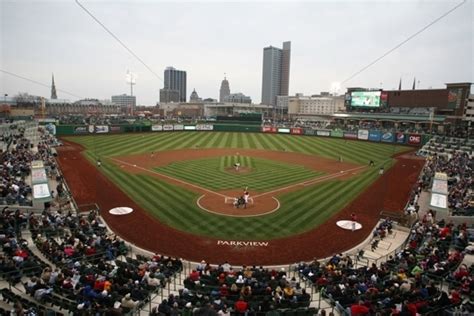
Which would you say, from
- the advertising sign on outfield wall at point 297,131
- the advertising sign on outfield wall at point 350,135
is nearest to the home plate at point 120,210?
the advertising sign on outfield wall at point 350,135

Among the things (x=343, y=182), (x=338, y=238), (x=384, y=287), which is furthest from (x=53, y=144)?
(x=384, y=287)

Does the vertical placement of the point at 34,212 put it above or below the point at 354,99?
below

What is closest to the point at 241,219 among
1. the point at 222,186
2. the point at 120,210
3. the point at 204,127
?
the point at 222,186

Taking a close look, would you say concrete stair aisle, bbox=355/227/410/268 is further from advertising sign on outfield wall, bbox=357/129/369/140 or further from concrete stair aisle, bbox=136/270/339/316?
advertising sign on outfield wall, bbox=357/129/369/140

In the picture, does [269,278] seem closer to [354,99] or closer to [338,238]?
[338,238]

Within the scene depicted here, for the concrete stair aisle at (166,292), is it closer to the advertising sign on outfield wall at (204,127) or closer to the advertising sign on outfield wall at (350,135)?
the advertising sign on outfield wall at (350,135)

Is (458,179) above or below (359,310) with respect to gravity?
above

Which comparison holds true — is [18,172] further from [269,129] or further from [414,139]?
[414,139]

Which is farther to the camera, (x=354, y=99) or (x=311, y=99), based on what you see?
(x=311, y=99)
